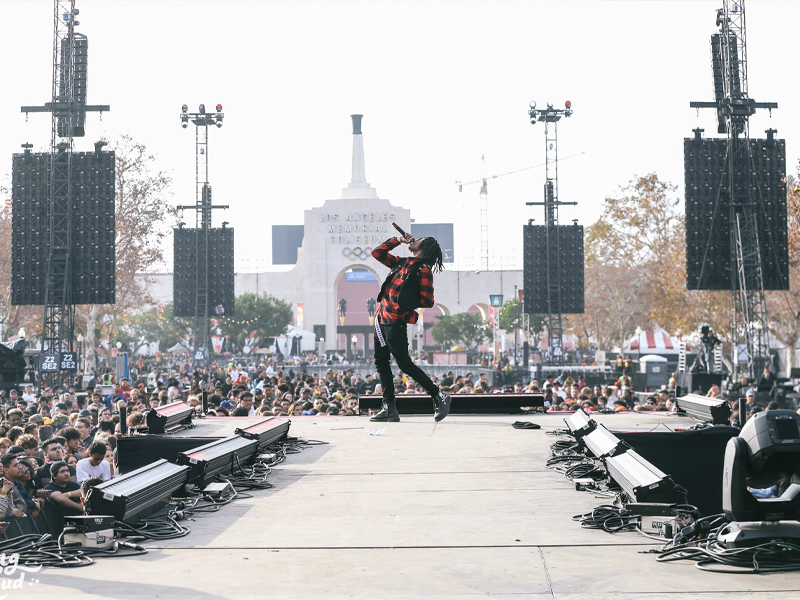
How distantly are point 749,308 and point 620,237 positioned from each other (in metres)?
16.5

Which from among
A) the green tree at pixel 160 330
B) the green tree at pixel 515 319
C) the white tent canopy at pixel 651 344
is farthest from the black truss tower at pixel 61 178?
the green tree at pixel 160 330

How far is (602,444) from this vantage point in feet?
22.4

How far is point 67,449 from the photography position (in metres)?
10.8

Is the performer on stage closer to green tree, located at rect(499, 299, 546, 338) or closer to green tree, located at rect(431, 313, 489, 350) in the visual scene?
green tree, located at rect(499, 299, 546, 338)

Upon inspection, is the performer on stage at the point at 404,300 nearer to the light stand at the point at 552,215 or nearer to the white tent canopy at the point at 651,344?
the light stand at the point at 552,215

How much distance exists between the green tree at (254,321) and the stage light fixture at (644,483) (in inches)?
2996

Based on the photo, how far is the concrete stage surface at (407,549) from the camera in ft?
13.1

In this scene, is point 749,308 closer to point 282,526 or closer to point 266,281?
point 282,526

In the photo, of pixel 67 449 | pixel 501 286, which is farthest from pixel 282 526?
pixel 501 286

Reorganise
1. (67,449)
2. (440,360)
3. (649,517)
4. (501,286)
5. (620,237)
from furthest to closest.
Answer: (501,286), (440,360), (620,237), (67,449), (649,517)

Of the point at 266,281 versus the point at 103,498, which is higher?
the point at 266,281

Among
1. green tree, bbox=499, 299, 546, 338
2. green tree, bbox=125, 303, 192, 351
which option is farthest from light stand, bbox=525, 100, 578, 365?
green tree, bbox=125, 303, 192, 351

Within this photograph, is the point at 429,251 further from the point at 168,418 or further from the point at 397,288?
the point at 168,418

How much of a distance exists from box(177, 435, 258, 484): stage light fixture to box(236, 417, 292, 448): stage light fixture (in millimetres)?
99
